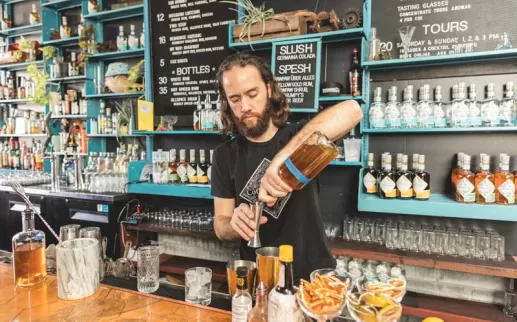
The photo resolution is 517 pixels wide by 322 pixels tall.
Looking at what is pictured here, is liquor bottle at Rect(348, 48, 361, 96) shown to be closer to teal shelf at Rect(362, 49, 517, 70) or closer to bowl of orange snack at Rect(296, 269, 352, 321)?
teal shelf at Rect(362, 49, 517, 70)

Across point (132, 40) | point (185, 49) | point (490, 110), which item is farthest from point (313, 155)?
point (132, 40)

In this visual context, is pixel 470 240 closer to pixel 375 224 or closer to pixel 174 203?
pixel 375 224

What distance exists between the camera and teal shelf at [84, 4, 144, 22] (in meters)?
3.44

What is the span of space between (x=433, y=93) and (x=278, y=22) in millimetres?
1232

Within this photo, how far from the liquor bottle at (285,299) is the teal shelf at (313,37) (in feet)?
6.46

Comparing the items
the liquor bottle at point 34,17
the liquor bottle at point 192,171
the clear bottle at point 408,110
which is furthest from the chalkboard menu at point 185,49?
the liquor bottle at point 34,17

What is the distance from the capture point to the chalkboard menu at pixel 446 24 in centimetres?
224

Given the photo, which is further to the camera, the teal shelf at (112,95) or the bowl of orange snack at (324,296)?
the teal shelf at (112,95)

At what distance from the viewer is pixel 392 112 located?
90.7 inches

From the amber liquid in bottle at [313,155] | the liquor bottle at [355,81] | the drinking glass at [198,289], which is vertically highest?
the liquor bottle at [355,81]

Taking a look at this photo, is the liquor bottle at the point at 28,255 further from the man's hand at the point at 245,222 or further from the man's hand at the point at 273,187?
the man's hand at the point at 273,187

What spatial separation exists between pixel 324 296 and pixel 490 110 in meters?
1.98

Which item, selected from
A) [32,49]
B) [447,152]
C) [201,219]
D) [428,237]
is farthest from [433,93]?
[32,49]

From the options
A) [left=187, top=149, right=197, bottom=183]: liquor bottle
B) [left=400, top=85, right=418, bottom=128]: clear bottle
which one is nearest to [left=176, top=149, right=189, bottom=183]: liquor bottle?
[left=187, top=149, right=197, bottom=183]: liquor bottle
